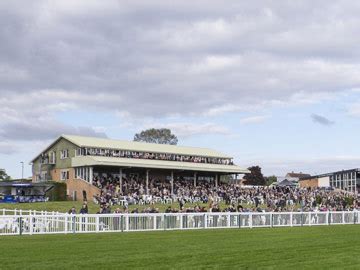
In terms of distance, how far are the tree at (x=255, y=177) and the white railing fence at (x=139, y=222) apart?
80538 millimetres

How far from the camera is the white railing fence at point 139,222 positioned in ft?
81.6

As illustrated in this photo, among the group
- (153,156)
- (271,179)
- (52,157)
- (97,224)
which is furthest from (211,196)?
(271,179)

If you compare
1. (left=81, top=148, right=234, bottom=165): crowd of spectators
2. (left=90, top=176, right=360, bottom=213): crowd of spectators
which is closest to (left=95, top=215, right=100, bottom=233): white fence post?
(left=90, top=176, right=360, bottom=213): crowd of spectators

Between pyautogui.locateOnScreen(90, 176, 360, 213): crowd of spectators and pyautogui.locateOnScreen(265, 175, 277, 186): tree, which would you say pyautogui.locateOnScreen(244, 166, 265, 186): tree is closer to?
pyautogui.locateOnScreen(265, 175, 277, 186): tree

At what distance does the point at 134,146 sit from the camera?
68312 millimetres

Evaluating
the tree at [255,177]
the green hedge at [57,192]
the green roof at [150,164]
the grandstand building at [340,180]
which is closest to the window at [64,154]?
the green roof at [150,164]

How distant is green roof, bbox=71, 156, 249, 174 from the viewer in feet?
197

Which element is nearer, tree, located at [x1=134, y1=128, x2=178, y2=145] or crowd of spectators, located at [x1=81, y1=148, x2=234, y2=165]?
crowd of spectators, located at [x1=81, y1=148, x2=234, y2=165]

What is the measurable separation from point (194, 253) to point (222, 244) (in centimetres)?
327

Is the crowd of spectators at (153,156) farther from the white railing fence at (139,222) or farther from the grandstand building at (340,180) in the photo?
the white railing fence at (139,222)

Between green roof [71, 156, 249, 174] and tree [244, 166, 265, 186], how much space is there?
142 ft

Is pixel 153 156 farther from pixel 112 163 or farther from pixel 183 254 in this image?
pixel 183 254

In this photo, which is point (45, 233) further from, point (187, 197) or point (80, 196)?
point (80, 196)

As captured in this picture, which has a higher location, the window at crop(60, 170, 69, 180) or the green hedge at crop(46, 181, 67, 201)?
the window at crop(60, 170, 69, 180)
